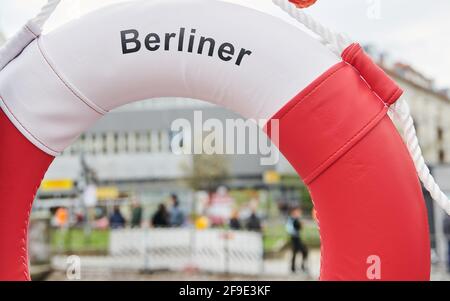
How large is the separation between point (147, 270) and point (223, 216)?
598 cm

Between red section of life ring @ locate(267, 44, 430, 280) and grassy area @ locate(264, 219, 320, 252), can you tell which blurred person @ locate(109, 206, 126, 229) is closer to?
grassy area @ locate(264, 219, 320, 252)

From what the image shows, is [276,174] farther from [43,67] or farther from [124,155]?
[43,67]

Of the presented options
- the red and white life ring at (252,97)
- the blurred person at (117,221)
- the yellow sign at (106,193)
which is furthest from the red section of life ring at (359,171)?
the yellow sign at (106,193)

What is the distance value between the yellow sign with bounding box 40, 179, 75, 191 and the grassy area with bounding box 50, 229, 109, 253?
3731 millimetres

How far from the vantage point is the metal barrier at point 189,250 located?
9555 millimetres

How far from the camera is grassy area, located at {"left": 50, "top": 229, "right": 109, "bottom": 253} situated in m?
11.2

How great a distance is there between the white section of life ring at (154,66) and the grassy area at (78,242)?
8.62 metres

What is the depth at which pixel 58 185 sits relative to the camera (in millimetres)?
16797

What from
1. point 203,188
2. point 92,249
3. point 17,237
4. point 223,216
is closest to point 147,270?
point 92,249

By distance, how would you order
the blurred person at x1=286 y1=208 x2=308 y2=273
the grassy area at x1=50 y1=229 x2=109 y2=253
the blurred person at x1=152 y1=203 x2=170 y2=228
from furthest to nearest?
the grassy area at x1=50 y1=229 x2=109 y2=253 < the blurred person at x1=152 y1=203 x2=170 y2=228 < the blurred person at x1=286 y1=208 x2=308 y2=273

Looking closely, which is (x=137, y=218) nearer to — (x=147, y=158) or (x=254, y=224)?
(x=254, y=224)

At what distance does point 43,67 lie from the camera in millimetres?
2299

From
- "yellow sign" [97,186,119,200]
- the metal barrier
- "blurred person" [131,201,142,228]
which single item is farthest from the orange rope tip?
"yellow sign" [97,186,119,200]

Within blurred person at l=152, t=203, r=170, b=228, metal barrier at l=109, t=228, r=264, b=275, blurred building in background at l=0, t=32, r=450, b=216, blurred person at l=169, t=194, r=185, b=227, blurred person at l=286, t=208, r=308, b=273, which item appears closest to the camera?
blurred person at l=286, t=208, r=308, b=273
